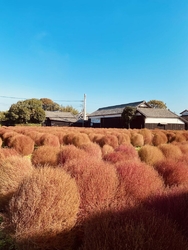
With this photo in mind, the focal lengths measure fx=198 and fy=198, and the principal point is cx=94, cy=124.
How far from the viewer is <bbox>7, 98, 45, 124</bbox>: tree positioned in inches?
1587

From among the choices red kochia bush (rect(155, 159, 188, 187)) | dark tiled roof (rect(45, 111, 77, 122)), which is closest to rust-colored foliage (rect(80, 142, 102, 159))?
red kochia bush (rect(155, 159, 188, 187))

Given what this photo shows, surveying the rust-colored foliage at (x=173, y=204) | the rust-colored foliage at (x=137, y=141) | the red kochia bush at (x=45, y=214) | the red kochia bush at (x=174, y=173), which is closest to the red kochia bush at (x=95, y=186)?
the red kochia bush at (x=45, y=214)

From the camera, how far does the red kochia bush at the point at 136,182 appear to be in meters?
3.34

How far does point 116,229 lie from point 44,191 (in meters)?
1.32

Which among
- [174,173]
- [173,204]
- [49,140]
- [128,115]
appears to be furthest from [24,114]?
[173,204]

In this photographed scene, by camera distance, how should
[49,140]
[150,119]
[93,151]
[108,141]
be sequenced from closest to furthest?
1. [93,151]
2. [49,140]
3. [108,141]
4. [150,119]

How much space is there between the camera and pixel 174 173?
4.57 meters

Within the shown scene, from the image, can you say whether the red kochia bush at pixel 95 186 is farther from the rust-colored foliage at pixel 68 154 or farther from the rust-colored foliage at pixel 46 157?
the rust-colored foliage at pixel 46 157

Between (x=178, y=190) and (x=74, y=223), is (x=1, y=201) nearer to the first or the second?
(x=74, y=223)

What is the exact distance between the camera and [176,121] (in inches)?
1396

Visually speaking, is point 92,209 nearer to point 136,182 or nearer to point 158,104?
point 136,182

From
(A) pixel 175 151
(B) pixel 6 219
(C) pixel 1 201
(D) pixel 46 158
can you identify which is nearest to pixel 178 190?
(B) pixel 6 219

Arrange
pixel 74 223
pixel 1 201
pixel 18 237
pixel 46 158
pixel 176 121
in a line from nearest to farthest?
1. pixel 18 237
2. pixel 74 223
3. pixel 1 201
4. pixel 46 158
5. pixel 176 121

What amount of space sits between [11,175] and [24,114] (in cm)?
3817
